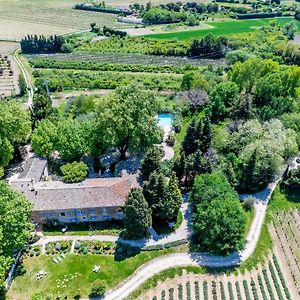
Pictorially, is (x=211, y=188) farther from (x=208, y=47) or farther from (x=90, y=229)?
(x=208, y=47)

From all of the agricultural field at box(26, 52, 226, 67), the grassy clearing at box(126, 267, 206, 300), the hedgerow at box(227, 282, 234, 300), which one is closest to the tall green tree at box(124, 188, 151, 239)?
the grassy clearing at box(126, 267, 206, 300)

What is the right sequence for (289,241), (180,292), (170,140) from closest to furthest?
(180,292)
(289,241)
(170,140)

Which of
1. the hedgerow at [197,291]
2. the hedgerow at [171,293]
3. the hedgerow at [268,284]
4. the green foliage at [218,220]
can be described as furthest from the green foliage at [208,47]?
the hedgerow at [171,293]

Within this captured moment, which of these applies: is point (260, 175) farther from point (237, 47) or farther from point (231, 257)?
point (237, 47)

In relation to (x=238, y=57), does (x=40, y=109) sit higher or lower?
higher

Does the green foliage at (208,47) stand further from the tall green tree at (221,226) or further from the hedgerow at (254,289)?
the hedgerow at (254,289)

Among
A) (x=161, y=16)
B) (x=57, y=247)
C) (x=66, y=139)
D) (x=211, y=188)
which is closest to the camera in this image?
(x=57, y=247)

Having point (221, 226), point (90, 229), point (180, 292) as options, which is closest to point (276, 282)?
point (221, 226)
